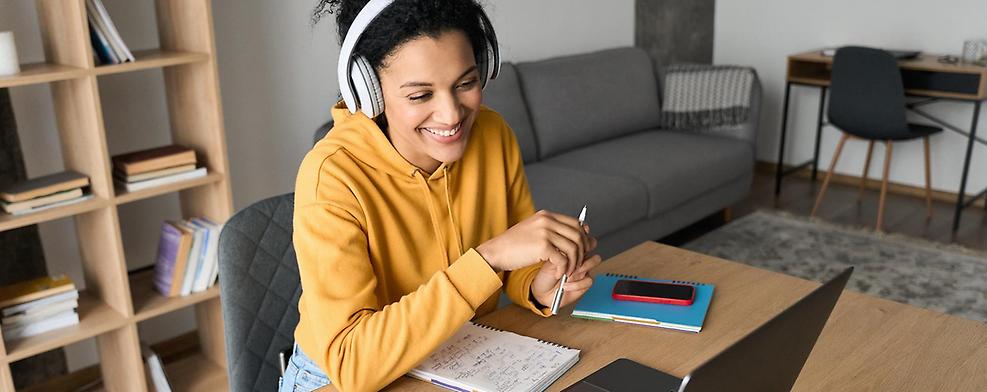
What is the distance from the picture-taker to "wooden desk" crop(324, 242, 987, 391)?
106 cm

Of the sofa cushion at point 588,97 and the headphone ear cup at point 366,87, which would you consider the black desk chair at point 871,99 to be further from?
the headphone ear cup at point 366,87

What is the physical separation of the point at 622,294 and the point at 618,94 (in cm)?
267

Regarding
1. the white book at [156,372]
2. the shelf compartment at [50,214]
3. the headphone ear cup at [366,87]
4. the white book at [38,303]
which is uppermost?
the headphone ear cup at [366,87]

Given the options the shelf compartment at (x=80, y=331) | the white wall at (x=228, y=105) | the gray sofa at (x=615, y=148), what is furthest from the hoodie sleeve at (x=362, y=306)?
the gray sofa at (x=615, y=148)

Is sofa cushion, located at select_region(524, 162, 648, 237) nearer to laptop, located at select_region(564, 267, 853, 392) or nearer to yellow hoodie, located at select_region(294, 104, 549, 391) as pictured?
yellow hoodie, located at select_region(294, 104, 549, 391)

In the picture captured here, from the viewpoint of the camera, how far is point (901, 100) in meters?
3.58

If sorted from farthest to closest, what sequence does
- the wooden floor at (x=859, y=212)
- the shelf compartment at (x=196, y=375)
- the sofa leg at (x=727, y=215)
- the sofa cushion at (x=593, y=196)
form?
the sofa leg at (x=727, y=215) → the wooden floor at (x=859, y=212) → the sofa cushion at (x=593, y=196) → the shelf compartment at (x=196, y=375)

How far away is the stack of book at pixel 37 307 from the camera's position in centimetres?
205

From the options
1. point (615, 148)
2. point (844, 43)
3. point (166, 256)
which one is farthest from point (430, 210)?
point (844, 43)

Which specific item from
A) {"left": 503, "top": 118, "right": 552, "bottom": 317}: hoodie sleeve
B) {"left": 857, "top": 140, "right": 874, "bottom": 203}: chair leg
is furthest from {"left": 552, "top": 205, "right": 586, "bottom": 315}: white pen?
{"left": 857, "top": 140, "right": 874, "bottom": 203}: chair leg

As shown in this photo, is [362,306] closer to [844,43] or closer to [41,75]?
[41,75]

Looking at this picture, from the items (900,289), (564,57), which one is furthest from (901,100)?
(564,57)

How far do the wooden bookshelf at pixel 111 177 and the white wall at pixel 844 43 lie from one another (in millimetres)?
3331

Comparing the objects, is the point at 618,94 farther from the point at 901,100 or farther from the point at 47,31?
the point at 47,31
